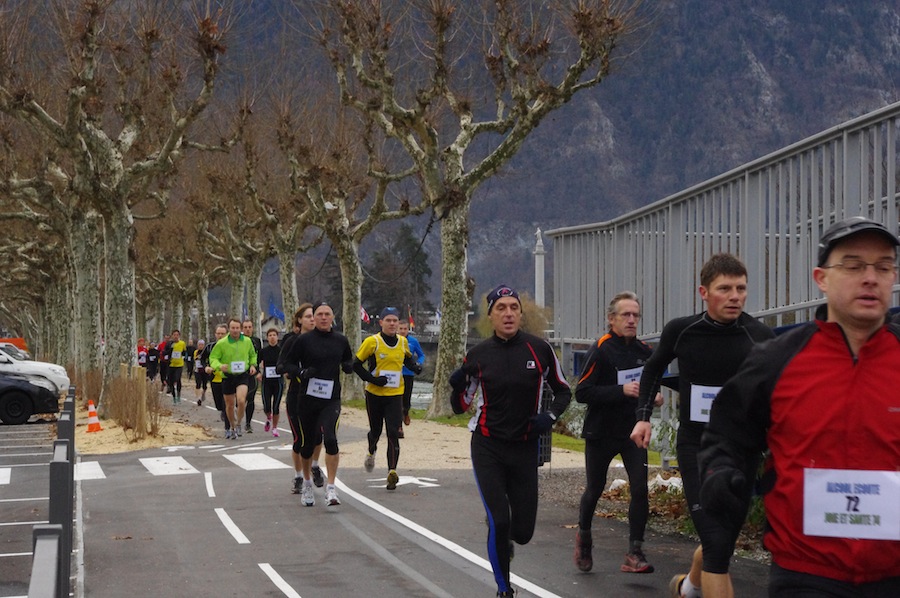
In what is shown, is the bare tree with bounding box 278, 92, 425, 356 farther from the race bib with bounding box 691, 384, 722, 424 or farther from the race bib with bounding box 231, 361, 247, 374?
the race bib with bounding box 691, 384, 722, 424

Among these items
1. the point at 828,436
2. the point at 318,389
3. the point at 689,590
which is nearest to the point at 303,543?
the point at 318,389

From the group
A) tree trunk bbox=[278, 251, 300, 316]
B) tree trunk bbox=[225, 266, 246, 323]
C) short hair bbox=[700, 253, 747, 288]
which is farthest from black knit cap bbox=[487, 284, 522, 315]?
tree trunk bbox=[225, 266, 246, 323]

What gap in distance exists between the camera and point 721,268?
24.2 ft

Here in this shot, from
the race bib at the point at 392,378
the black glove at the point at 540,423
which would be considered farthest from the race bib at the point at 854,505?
the race bib at the point at 392,378

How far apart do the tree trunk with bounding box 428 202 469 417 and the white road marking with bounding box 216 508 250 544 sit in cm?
1621

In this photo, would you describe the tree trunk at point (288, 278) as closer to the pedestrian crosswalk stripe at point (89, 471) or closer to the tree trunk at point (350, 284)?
the tree trunk at point (350, 284)

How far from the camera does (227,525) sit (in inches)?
487

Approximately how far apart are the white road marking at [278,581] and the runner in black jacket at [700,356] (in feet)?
8.68

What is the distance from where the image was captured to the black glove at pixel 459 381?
8.51 meters

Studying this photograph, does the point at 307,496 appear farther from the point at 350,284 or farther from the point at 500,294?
the point at 350,284

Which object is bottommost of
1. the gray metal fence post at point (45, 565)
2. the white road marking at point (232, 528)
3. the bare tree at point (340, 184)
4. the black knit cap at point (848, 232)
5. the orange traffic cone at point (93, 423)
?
the orange traffic cone at point (93, 423)

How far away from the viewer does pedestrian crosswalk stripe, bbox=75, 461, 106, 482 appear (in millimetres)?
17188

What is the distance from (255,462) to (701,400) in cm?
1210

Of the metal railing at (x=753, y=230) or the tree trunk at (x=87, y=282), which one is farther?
the tree trunk at (x=87, y=282)
